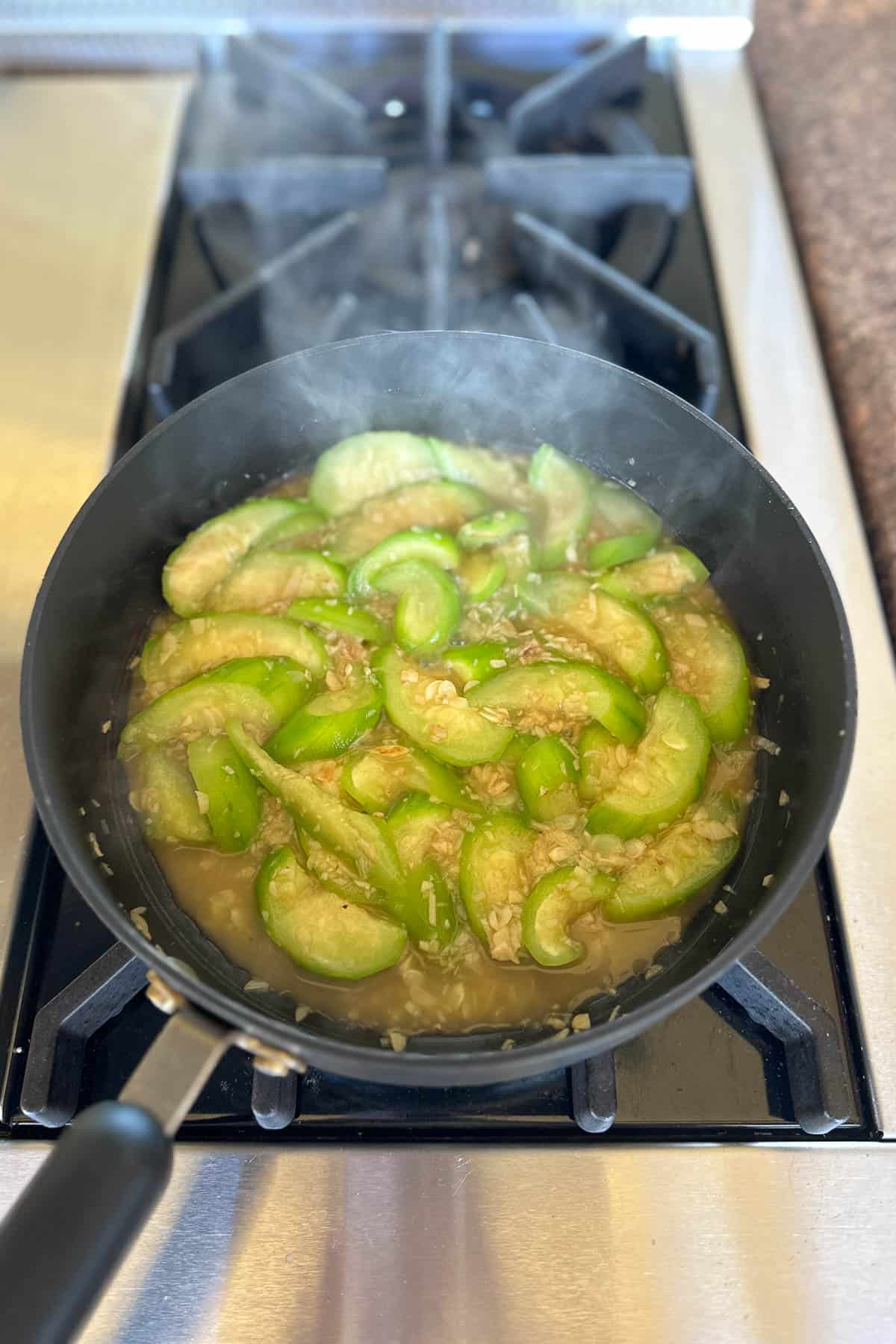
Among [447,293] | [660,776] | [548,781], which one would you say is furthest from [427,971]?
[447,293]

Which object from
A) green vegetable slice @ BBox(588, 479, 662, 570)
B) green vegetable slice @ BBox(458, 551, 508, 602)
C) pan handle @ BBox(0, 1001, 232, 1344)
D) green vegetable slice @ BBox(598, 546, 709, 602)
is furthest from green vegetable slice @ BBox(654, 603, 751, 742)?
pan handle @ BBox(0, 1001, 232, 1344)

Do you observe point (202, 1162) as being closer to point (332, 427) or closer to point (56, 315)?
point (332, 427)

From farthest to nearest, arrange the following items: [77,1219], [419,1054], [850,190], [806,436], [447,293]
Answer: [850,190], [447,293], [806,436], [419,1054], [77,1219]

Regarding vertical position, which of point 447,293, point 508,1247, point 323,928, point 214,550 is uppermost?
point 447,293

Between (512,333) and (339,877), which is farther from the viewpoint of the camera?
(512,333)

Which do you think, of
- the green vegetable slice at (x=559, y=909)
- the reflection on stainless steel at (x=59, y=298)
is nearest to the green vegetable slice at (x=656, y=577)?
the green vegetable slice at (x=559, y=909)

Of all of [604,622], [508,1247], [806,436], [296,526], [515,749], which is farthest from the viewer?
[806,436]

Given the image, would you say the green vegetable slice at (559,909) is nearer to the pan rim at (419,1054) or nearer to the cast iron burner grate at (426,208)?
the pan rim at (419,1054)

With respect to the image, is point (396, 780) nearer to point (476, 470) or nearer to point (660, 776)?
point (660, 776)
